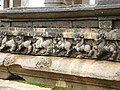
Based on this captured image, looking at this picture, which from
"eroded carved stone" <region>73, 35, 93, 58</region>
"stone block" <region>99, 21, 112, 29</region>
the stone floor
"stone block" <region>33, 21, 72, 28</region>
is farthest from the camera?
"stone block" <region>33, 21, 72, 28</region>

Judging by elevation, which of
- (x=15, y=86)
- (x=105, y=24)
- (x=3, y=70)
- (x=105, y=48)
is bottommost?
(x=15, y=86)

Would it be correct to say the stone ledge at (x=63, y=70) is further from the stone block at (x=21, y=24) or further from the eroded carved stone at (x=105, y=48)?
the stone block at (x=21, y=24)

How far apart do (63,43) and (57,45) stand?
0.37 feet

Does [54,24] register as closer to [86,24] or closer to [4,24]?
[86,24]

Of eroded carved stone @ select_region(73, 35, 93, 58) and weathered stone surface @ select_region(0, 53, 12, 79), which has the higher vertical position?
eroded carved stone @ select_region(73, 35, 93, 58)

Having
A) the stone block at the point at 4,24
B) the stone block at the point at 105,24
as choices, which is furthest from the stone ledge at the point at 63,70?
the stone block at the point at 4,24

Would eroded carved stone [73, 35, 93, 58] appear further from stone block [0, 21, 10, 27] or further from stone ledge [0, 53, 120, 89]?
stone block [0, 21, 10, 27]

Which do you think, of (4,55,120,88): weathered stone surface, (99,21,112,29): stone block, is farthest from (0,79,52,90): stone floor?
(99,21,112,29): stone block

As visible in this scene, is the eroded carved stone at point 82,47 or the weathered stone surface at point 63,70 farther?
the eroded carved stone at point 82,47

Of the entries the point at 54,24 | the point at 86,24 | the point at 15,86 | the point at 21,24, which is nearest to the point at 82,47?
the point at 86,24

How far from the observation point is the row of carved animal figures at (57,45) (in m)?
4.00

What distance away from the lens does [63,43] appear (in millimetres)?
4535

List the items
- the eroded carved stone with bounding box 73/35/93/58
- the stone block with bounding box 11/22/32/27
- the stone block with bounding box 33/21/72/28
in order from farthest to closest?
1. the stone block with bounding box 11/22/32/27
2. the stone block with bounding box 33/21/72/28
3. the eroded carved stone with bounding box 73/35/93/58

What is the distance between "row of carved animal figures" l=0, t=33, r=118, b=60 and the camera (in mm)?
4002
